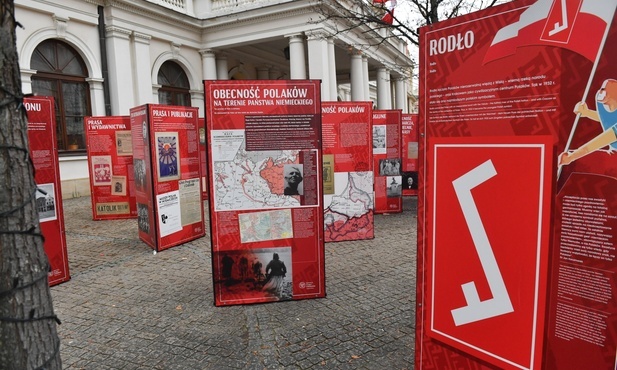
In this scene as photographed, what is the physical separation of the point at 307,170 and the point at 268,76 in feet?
75.8

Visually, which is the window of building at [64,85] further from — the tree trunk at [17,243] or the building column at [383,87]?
the building column at [383,87]

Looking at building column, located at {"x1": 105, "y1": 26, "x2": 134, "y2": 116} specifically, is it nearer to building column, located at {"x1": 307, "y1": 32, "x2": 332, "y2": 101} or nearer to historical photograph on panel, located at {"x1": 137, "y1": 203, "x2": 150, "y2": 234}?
building column, located at {"x1": 307, "y1": 32, "x2": 332, "y2": 101}

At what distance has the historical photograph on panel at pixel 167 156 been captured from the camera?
669 cm

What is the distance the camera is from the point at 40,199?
5.27 metres

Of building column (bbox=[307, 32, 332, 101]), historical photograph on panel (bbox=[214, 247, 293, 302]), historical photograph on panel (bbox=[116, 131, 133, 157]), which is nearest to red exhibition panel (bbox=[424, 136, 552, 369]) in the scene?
historical photograph on panel (bbox=[214, 247, 293, 302])

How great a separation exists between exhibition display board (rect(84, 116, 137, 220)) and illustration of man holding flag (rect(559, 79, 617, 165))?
30.9 ft

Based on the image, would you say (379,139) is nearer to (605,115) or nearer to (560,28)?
(560,28)

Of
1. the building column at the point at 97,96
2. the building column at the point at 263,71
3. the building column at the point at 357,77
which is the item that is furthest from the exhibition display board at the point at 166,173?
the building column at the point at 263,71

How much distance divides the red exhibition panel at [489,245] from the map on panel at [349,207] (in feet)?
16.3

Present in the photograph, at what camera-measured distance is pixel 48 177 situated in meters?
5.29

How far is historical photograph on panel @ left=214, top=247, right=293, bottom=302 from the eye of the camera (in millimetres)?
4348

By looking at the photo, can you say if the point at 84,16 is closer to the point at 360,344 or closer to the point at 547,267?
the point at 360,344

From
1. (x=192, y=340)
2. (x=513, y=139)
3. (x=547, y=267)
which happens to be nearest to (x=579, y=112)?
(x=513, y=139)

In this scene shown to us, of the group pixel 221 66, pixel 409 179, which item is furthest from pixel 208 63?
pixel 409 179
